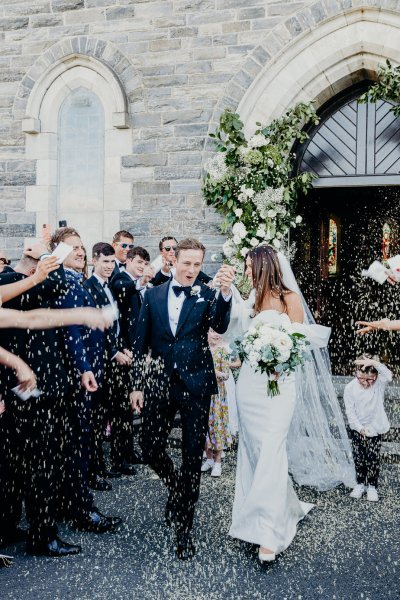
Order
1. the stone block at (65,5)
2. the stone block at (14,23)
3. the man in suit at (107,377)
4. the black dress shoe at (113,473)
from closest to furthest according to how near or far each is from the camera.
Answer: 1. the man in suit at (107,377)
2. the black dress shoe at (113,473)
3. the stone block at (65,5)
4. the stone block at (14,23)

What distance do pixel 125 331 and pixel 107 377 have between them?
0.53 metres

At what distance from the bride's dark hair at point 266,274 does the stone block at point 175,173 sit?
4019 mm

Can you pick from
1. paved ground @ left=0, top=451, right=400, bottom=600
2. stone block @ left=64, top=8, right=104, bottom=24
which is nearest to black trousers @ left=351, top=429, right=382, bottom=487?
paved ground @ left=0, top=451, right=400, bottom=600

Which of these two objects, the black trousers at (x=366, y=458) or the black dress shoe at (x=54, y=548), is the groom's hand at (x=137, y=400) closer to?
the black dress shoe at (x=54, y=548)

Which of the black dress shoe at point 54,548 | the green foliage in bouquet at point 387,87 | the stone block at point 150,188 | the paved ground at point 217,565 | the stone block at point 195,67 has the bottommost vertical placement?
the paved ground at point 217,565

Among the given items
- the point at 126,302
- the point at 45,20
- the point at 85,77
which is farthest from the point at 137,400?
the point at 45,20

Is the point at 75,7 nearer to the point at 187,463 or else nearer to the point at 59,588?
the point at 187,463

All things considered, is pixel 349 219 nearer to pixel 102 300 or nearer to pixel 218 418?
pixel 218 418

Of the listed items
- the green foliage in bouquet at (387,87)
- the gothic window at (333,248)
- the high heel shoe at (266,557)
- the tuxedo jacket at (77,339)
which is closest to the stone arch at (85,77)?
the green foliage in bouquet at (387,87)

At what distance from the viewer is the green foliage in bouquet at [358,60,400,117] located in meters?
7.71

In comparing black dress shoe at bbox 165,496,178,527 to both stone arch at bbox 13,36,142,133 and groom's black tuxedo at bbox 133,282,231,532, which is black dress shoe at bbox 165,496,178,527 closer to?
groom's black tuxedo at bbox 133,282,231,532

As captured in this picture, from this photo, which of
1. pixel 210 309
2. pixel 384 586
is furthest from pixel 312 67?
pixel 384 586

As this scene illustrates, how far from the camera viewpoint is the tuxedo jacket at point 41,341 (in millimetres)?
4156

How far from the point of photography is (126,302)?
6.30 m
